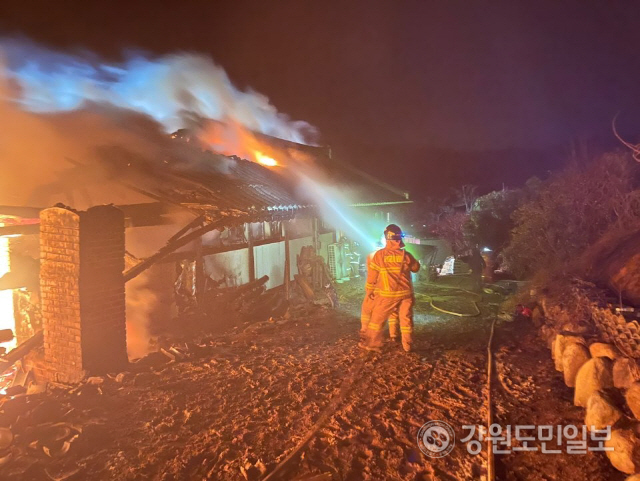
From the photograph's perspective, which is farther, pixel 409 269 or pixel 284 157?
pixel 284 157

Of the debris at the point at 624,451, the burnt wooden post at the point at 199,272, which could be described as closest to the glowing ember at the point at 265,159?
the burnt wooden post at the point at 199,272

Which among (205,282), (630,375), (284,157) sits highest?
(284,157)

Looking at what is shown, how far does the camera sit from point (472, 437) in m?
4.11

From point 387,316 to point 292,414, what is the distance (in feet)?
8.63

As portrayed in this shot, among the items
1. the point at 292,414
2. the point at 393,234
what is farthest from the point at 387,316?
the point at 292,414

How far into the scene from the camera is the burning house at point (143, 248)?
5336mm

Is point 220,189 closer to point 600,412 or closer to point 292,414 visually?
point 292,414

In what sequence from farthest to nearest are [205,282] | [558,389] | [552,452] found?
[205,282] → [558,389] → [552,452]

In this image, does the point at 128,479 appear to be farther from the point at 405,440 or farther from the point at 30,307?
the point at 30,307

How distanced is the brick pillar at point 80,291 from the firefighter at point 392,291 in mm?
3900

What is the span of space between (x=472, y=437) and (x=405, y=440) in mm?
703

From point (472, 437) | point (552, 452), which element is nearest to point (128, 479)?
point (472, 437)

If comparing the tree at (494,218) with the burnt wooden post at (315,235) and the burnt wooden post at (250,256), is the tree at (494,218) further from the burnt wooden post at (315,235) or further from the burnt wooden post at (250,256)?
the burnt wooden post at (250,256)

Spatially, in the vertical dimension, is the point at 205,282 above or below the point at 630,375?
above
